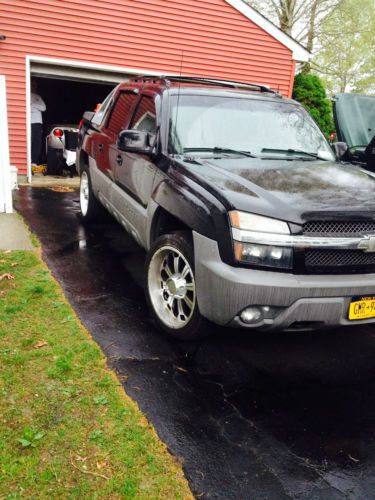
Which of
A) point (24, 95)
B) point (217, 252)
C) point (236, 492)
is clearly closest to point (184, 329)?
point (217, 252)

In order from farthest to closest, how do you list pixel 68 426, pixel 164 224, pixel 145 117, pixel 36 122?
1. pixel 36 122
2. pixel 145 117
3. pixel 164 224
4. pixel 68 426

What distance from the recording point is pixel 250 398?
3.05m

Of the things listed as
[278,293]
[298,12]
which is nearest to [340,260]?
[278,293]

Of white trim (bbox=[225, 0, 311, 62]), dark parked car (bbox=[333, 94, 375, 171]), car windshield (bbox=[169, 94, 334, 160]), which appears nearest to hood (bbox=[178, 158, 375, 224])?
car windshield (bbox=[169, 94, 334, 160])

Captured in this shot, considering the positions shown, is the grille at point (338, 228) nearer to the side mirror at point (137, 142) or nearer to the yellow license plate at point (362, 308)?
the yellow license plate at point (362, 308)

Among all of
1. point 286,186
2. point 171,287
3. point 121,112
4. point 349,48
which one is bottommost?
point 171,287

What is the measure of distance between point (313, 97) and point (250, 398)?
1553cm

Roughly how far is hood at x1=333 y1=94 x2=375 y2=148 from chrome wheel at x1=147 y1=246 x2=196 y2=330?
4908 mm

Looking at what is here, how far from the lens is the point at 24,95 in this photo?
10.1 m

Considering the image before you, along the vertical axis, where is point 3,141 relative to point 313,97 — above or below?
below

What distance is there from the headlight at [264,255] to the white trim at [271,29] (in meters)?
10.1

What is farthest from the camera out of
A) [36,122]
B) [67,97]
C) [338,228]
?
[67,97]

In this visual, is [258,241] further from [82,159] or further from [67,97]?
[67,97]

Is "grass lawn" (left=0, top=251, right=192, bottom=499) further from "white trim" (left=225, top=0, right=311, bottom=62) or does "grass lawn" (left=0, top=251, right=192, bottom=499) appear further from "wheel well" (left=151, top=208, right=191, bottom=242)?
"white trim" (left=225, top=0, right=311, bottom=62)
